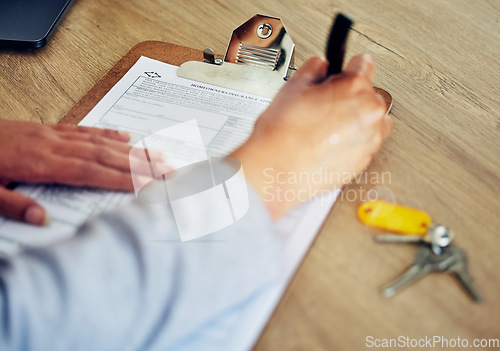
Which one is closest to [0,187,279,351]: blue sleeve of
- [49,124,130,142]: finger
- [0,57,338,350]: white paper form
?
[0,57,338,350]: white paper form

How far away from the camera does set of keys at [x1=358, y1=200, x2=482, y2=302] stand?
392 millimetres

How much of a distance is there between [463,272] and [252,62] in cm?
36

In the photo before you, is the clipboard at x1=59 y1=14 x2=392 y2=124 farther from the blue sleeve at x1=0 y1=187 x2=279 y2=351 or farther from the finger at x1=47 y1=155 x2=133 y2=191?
the blue sleeve at x1=0 y1=187 x2=279 y2=351

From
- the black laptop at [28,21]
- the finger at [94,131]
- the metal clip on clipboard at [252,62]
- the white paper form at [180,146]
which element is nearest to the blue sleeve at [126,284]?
the white paper form at [180,146]

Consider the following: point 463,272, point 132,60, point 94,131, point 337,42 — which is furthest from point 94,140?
point 463,272

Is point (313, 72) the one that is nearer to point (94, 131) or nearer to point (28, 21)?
point (94, 131)

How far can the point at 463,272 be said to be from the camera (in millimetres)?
398

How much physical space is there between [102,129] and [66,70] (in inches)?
6.6

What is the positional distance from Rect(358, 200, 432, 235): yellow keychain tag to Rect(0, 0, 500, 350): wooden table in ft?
0.04

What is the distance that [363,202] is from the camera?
45 centimetres

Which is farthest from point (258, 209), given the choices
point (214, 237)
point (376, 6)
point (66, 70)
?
point (376, 6)

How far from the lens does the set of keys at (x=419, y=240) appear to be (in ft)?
1.29

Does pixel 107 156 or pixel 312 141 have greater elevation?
pixel 312 141

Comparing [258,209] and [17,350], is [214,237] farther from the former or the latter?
[17,350]
